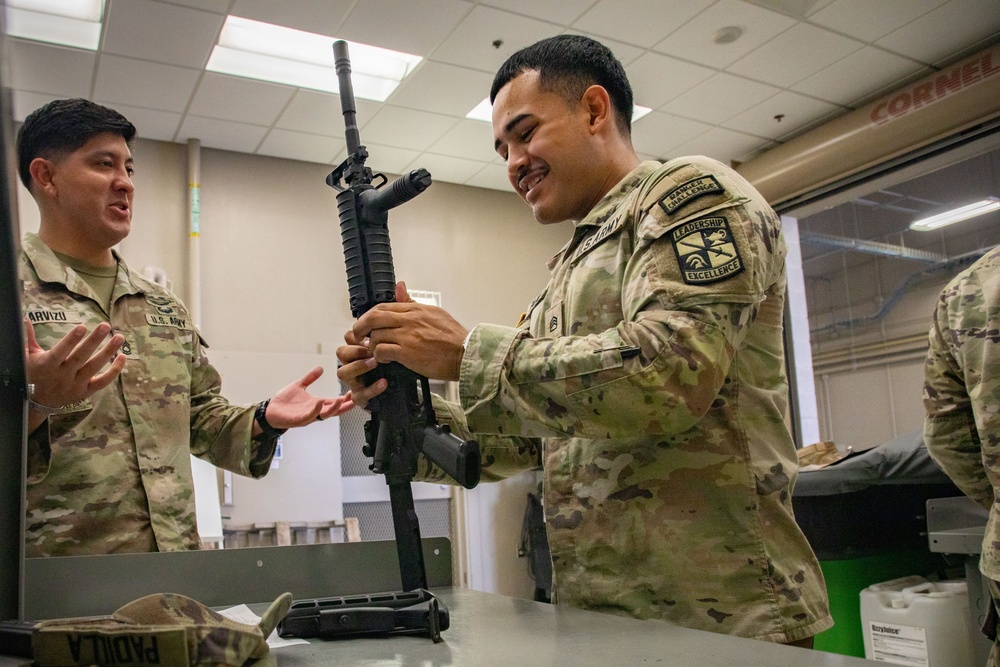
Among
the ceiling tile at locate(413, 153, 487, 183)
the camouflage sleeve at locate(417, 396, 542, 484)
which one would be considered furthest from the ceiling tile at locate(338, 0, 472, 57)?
the camouflage sleeve at locate(417, 396, 542, 484)

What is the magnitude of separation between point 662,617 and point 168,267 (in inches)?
173

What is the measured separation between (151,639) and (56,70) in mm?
4163

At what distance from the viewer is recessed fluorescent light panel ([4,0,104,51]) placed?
Answer: 139 inches

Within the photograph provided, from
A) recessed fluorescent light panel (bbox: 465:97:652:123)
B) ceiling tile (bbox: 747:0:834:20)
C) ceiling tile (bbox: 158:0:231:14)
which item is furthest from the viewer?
recessed fluorescent light panel (bbox: 465:97:652:123)

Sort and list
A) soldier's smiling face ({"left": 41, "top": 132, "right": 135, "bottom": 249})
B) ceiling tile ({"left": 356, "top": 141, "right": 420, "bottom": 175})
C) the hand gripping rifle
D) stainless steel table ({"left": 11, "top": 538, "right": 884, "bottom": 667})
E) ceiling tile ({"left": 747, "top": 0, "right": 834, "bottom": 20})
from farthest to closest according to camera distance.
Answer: ceiling tile ({"left": 356, "top": 141, "right": 420, "bottom": 175}) → ceiling tile ({"left": 747, "top": 0, "right": 834, "bottom": 20}) → soldier's smiling face ({"left": 41, "top": 132, "right": 135, "bottom": 249}) → the hand gripping rifle → stainless steel table ({"left": 11, "top": 538, "right": 884, "bottom": 667})

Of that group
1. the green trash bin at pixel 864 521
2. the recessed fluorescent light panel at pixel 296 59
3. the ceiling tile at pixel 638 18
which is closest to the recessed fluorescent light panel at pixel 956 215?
the green trash bin at pixel 864 521

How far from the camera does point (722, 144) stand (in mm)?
5246

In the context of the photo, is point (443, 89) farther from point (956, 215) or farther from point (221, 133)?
point (956, 215)

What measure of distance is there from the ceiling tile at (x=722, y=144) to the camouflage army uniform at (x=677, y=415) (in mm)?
4243

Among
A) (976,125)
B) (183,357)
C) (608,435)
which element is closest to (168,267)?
(183,357)

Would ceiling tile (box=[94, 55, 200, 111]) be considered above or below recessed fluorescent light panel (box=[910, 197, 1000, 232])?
above

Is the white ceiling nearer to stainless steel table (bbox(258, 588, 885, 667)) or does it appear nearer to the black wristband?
the black wristband

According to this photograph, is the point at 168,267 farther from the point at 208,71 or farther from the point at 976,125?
the point at 976,125

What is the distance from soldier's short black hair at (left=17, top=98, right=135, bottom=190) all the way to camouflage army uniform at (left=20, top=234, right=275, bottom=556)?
0.21m
